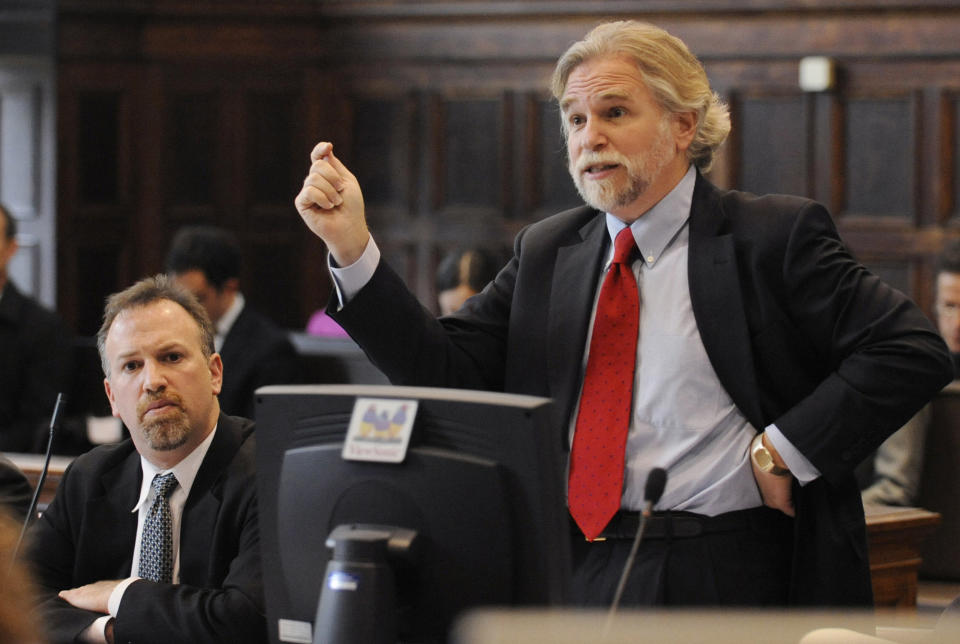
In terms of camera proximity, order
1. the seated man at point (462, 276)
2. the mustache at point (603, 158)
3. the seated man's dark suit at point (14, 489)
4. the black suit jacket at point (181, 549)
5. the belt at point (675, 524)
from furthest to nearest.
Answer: the seated man at point (462, 276) → the seated man's dark suit at point (14, 489) → the black suit jacket at point (181, 549) → the mustache at point (603, 158) → the belt at point (675, 524)

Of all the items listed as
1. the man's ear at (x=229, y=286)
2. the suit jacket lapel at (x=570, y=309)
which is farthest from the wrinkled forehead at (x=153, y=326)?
the man's ear at (x=229, y=286)

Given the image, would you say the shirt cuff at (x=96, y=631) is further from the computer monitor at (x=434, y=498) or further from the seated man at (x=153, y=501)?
the computer monitor at (x=434, y=498)

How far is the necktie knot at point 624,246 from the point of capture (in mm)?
2346

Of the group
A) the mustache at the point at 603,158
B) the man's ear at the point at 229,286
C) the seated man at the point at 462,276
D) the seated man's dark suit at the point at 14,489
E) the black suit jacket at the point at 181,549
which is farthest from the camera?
the seated man at the point at 462,276

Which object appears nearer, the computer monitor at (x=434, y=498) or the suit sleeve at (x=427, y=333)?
the computer monitor at (x=434, y=498)

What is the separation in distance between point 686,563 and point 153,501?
103cm

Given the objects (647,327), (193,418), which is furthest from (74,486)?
(647,327)

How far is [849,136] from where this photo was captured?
6.55 metres

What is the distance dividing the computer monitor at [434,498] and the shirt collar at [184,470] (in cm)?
90

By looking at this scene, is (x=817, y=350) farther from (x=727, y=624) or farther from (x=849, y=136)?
(x=849, y=136)

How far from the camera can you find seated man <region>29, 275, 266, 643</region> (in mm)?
2494

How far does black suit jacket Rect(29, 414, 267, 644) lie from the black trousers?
1.99 feet

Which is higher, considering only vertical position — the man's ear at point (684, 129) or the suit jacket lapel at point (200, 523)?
the man's ear at point (684, 129)

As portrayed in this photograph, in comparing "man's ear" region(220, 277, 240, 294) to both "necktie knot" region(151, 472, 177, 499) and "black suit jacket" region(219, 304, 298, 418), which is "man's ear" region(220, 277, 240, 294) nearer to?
"black suit jacket" region(219, 304, 298, 418)
